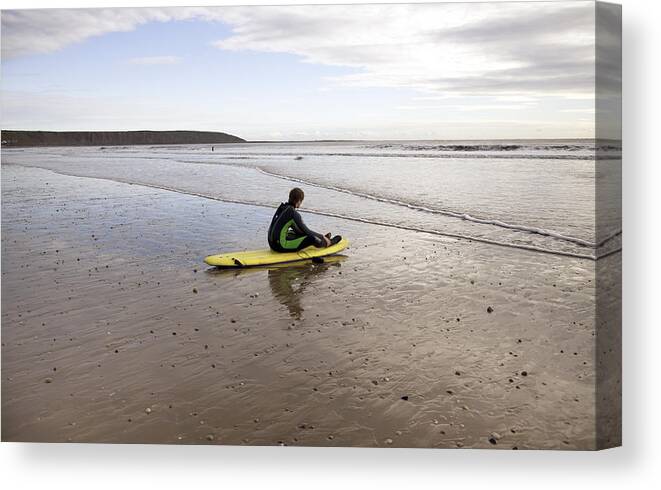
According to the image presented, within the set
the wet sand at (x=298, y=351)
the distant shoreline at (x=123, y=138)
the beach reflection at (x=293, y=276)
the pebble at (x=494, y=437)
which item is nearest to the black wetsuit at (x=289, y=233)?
the beach reflection at (x=293, y=276)

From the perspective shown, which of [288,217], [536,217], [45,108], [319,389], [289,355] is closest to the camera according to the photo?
[319,389]

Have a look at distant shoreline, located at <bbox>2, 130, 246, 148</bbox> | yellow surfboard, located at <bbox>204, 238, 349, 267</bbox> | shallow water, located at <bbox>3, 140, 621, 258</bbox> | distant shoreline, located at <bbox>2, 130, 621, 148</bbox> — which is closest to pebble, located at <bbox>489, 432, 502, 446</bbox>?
shallow water, located at <bbox>3, 140, 621, 258</bbox>

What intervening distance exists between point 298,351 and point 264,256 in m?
2.06

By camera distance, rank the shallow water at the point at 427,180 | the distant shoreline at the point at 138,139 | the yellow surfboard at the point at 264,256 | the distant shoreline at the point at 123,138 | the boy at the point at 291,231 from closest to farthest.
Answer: the shallow water at the point at 427,180 → the distant shoreline at the point at 138,139 → the distant shoreline at the point at 123,138 → the yellow surfboard at the point at 264,256 → the boy at the point at 291,231

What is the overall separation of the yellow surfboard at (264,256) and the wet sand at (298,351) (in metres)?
0.12

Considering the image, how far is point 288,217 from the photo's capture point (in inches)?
252

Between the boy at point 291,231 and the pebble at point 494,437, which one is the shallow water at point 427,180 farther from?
the pebble at point 494,437

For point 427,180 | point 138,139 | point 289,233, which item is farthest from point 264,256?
point 427,180

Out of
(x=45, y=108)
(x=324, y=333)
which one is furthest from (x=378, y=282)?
(x=45, y=108)

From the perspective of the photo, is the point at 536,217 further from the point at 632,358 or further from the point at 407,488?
the point at 407,488

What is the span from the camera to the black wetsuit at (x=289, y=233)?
21.0 ft

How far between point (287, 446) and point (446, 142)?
3063mm

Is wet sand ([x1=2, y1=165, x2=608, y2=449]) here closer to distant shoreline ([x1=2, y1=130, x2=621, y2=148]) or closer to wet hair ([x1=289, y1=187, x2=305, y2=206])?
distant shoreline ([x1=2, y1=130, x2=621, y2=148])

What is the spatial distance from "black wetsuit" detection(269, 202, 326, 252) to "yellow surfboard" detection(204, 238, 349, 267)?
6 centimetres
